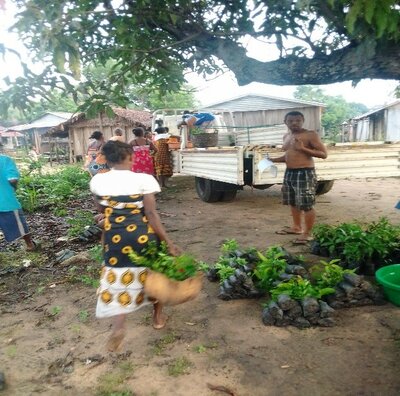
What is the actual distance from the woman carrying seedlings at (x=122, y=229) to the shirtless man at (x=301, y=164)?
247cm

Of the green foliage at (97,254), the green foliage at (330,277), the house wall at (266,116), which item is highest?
the house wall at (266,116)

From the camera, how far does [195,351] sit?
98.0 inches

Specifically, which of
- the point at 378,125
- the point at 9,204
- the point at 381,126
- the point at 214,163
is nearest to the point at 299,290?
the point at 214,163

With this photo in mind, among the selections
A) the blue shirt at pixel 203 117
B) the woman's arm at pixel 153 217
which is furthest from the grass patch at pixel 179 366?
the blue shirt at pixel 203 117

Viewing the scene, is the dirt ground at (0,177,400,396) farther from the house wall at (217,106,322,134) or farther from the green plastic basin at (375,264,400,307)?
the house wall at (217,106,322,134)

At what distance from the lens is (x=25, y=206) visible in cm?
748

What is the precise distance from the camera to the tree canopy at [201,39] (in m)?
2.30

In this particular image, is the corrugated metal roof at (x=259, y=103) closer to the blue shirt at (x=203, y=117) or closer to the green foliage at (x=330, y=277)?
the blue shirt at (x=203, y=117)

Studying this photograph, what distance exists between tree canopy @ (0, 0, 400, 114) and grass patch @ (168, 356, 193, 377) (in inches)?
78.7

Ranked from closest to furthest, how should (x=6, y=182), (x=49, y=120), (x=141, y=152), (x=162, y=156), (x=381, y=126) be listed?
1. (x=6, y=182)
2. (x=141, y=152)
3. (x=162, y=156)
4. (x=381, y=126)
5. (x=49, y=120)

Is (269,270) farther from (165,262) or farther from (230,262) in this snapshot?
(165,262)

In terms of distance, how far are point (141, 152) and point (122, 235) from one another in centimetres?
565

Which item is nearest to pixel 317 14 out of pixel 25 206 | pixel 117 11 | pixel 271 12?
pixel 271 12

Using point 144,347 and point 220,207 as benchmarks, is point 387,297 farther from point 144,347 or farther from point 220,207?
point 220,207
